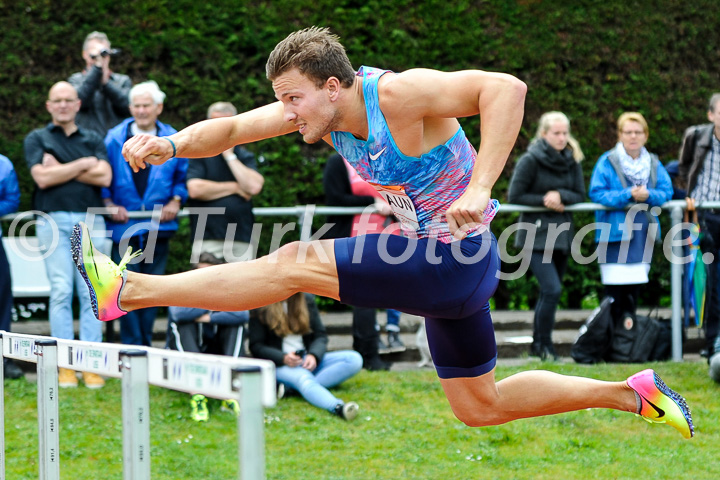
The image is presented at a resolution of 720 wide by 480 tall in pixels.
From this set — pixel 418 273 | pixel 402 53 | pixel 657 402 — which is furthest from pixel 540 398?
pixel 402 53

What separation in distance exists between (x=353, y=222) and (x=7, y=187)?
8.77 ft

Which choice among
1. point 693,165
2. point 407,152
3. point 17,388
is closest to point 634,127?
point 693,165

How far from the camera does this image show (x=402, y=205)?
12.9 ft

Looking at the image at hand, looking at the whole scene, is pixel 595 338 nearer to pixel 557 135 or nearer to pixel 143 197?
pixel 557 135

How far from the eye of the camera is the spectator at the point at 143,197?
704 cm

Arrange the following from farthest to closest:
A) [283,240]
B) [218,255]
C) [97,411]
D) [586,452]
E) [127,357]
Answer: [283,240]
[218,255]
[97,411]
[586,452]
[127,357]

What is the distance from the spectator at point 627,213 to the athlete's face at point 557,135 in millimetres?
443

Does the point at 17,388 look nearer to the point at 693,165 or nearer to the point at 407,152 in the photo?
the point at 407,152

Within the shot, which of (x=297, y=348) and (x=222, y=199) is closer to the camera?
(x=297, y=348)

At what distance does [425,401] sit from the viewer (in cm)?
648

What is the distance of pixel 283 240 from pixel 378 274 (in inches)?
219

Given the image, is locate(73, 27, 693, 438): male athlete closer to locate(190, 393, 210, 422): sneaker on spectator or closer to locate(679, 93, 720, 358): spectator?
locate(190, 393, 210, 422): sneaker on spectator

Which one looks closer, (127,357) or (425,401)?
(127,357)

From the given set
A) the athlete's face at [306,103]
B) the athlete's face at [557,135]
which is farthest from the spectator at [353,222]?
the athlete's face at [306,103]
